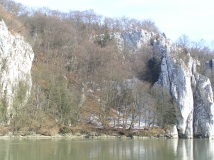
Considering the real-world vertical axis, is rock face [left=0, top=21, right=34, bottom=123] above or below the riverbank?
above

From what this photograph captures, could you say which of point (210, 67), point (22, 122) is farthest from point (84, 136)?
point (210, 67)

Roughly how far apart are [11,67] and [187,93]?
126ft

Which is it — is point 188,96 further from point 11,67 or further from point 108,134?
point 11,67

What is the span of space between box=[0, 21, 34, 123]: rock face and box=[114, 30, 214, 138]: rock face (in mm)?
31777

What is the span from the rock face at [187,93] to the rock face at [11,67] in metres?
31.8

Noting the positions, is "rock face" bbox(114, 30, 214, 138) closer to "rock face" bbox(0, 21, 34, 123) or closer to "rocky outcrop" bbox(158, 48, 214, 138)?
"rocky outcrop" bbox(158, 48, 214, 138)

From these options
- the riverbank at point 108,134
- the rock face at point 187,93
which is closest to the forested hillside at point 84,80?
the riverbank at point 108,134

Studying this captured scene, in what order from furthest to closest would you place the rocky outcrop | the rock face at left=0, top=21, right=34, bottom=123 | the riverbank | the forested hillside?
the rocky outcrop < the forested hillside < the riverbank < the rock face at left=0, top=21, right=34, bottom=123

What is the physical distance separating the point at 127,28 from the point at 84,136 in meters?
63.3

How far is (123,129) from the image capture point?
198 ft

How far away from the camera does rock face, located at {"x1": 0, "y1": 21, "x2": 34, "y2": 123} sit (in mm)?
50844

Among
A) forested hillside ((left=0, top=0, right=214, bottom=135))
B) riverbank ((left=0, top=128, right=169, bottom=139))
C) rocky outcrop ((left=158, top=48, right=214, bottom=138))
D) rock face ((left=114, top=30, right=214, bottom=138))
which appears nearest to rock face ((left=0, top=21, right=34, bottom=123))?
forested hillside ((left=0, top=0, right=214, bottom=135))

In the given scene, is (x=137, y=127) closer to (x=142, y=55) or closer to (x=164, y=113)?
(x=164, y=113)

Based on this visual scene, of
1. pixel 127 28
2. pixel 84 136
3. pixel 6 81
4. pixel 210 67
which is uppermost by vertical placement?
pixel 127 28
